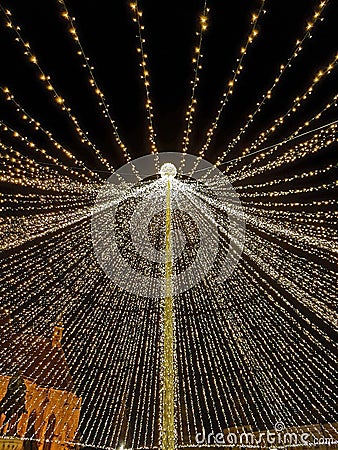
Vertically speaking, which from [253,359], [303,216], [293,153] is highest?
[293,153]

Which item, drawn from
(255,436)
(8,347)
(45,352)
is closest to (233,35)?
(8,347)

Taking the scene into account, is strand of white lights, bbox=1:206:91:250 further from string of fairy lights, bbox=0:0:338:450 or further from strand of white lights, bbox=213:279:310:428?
strand of white lights, bbox=213:279:310:428

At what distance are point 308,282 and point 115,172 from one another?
3.81m

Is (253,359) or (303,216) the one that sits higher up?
(303,216)

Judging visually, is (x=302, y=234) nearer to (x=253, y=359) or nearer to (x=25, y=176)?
(x=25, y=176)

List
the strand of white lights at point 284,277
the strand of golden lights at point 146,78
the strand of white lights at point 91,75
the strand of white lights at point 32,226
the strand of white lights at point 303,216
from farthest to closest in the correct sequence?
the strand of white lights at point 284,277
the strand of white lights at point 32,226
the strand of white lights at point 303,216
the strand of golden lights at point 146,78
the strand of white lights at point 91,75

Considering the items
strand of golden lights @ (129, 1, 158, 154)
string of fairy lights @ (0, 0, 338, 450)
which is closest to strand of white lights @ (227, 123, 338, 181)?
string of fairy lights @ (0, 0, 338, 450)

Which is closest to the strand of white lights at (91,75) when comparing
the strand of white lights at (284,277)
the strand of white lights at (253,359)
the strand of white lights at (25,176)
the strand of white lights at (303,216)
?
the strand of white lights at (25,176)

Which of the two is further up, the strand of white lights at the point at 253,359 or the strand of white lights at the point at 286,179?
the strand of white lights at the point at 286,179

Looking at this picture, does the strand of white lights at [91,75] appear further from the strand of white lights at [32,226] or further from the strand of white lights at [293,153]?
the strand of white lights at [293,153]

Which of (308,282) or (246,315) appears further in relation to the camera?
(246,315)

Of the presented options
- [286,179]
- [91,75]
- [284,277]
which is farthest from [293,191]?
[91,75]

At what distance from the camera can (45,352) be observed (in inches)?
602

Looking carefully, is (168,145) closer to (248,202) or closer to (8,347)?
(248,202)
